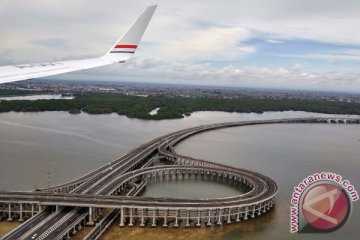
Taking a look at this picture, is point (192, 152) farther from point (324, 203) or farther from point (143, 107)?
point (143, 107)

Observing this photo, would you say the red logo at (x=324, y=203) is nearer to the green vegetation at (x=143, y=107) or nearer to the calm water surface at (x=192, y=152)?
the calm water surface at (x=192, y=152)

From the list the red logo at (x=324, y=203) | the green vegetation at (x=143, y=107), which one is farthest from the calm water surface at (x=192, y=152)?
the red logo at (x=324, y=203)

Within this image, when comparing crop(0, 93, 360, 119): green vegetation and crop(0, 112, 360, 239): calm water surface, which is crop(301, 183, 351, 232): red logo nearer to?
crop(0, 112, 360, 239): calm water surface

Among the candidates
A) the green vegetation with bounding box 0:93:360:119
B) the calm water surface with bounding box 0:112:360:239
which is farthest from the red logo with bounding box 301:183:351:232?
the green vegetation with bounding box 0:93:360:119

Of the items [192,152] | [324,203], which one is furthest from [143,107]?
[324,203]

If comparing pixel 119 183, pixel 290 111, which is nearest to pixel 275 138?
pixel 119 183
